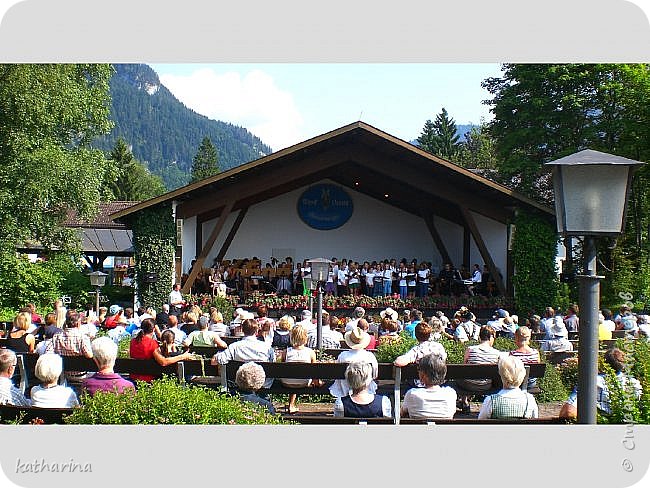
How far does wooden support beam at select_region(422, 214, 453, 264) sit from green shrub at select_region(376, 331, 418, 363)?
14.6 m

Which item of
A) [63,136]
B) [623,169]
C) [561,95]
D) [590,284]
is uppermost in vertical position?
[561,95]

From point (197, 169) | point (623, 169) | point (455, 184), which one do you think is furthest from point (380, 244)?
point (197, 169)

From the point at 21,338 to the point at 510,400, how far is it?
19.1 ft

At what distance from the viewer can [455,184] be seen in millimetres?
18812

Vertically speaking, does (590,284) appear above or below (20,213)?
below

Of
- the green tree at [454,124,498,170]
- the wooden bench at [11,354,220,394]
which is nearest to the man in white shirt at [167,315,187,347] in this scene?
the wooden bench at [11,354,220,394]

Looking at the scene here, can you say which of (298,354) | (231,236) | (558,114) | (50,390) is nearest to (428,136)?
(558,114)

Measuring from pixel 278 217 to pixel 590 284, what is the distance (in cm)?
1976

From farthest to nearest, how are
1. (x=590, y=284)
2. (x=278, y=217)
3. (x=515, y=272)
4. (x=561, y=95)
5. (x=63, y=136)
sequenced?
1. (x=561, y=95)
2. (x=278, y=217)
3. (x=63, y=136)
4. (x=515, y=272)
5. (x=590, y=284)

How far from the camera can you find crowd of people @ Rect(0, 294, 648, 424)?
540 cm

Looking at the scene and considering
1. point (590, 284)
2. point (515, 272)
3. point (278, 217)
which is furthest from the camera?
point (278, 217)

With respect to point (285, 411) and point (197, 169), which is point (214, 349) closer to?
point (285, 411)

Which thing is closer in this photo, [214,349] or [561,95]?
[214,349]

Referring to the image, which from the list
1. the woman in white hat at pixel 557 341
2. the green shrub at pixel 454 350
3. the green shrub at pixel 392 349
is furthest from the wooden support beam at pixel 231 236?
the green shrub at pixel 392 349
